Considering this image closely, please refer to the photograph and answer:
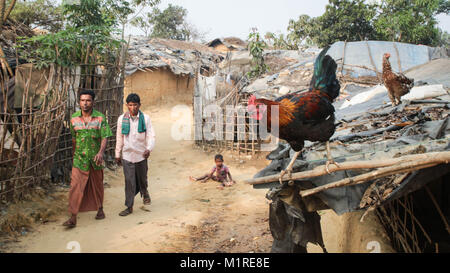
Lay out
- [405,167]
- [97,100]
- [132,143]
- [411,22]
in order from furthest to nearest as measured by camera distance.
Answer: [411,22]
[97,100]
[132,143]
[405,167]

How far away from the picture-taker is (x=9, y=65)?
5.50 meters

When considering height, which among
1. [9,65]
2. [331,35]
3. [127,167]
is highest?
[331,35]

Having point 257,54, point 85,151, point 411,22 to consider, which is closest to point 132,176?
point 85,151

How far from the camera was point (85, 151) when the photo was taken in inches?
171

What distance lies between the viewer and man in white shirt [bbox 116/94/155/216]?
4773mm

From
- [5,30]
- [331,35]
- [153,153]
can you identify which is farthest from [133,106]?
[331,35]

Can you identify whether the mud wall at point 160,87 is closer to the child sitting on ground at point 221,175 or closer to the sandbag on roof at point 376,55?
the sandbag on roof at point 376,55

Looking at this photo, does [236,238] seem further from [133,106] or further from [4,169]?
[4,169]

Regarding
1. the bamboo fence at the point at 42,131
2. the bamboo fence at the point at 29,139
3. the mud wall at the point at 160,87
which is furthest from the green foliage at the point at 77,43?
the mud wall at the point at 160,87

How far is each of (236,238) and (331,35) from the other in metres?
16.0

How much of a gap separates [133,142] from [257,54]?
27.5 ft

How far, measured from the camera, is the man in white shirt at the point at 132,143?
15.7 ft

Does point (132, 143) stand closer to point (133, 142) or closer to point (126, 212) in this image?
point (133, 142)

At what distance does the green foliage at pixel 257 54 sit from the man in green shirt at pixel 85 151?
853cm
